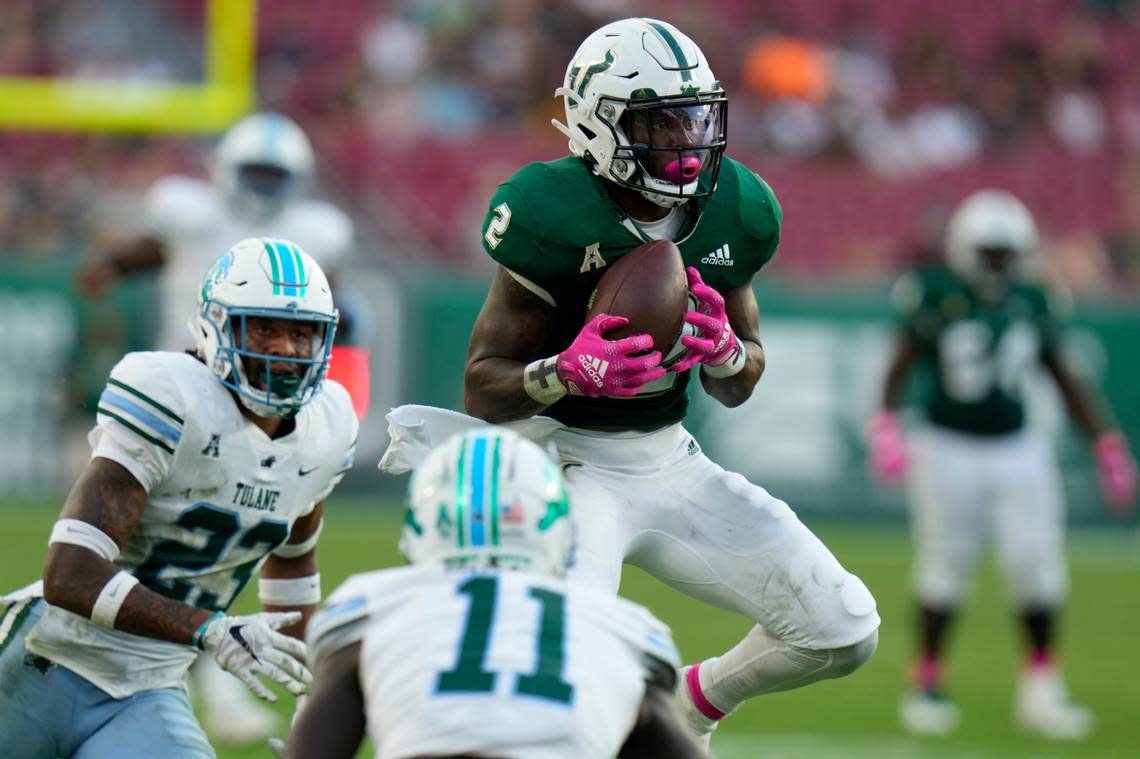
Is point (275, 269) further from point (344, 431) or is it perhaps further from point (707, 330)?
point (707, 330)

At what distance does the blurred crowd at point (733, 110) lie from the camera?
1335 centimetres

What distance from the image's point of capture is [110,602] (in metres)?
3.78

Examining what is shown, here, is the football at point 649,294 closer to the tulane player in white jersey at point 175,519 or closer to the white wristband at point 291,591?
the tulane player in white jersey at point 175,519

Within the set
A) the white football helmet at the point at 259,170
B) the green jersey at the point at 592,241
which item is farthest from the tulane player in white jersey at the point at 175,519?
the white football helmet at the point at 259,170

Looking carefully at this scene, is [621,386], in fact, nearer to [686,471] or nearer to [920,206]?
[686,471]

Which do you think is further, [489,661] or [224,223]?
[224,223]

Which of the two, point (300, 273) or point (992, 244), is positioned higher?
point (300, 273)

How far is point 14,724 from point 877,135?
12.4 m

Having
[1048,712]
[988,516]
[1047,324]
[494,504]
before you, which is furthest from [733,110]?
[494,504]

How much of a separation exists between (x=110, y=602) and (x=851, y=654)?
1.86 m

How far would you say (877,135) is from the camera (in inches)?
608

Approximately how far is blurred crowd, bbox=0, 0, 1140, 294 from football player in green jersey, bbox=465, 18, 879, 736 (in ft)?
27.6

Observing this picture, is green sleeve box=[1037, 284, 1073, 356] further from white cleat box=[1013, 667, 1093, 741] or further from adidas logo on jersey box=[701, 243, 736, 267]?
adidas logo on jersey box=[701, 243, 736, 267]

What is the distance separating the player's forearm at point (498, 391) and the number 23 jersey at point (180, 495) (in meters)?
0.46
